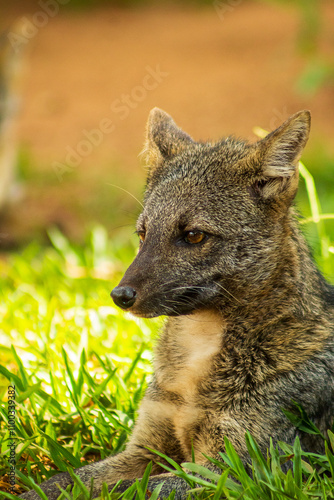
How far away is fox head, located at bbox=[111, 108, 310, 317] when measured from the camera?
3424 mm

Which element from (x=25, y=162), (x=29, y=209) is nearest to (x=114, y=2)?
(x=25, y=162)

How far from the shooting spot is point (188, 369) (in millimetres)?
3623

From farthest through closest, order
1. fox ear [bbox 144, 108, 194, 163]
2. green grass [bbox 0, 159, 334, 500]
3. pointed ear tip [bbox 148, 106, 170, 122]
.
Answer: pointed ear tip [bbox 148, 106, 170, 122], fox ear [bbox 144, 108, 194, 163], green grass [bbox 0, 159, 334, 500]

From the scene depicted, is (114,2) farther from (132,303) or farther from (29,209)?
(132,303)

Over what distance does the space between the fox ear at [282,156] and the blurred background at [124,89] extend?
10.3ft

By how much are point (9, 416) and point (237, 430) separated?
1230mm

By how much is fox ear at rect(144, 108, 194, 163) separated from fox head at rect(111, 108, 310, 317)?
1.48 feet

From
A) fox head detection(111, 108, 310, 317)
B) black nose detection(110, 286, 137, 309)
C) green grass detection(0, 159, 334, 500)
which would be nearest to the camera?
green grass detection(0, 159, 334, 500)

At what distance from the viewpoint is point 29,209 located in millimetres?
9023

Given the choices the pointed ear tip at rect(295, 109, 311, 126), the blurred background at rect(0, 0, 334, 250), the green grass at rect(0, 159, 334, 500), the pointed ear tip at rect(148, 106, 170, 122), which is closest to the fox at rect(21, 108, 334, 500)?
the pointed ear tip at rect(295, 109, 311, 126)

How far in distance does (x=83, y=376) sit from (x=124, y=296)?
118cm

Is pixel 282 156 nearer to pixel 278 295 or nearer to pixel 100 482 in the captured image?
pixel 278 295

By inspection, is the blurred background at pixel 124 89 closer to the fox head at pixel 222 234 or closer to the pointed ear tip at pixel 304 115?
the fox head at pixel 222 234

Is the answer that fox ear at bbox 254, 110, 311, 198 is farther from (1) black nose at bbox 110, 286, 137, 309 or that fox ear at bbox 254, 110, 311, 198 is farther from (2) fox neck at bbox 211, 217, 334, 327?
(1) black nose at bbox 110, 286, 137, 309
